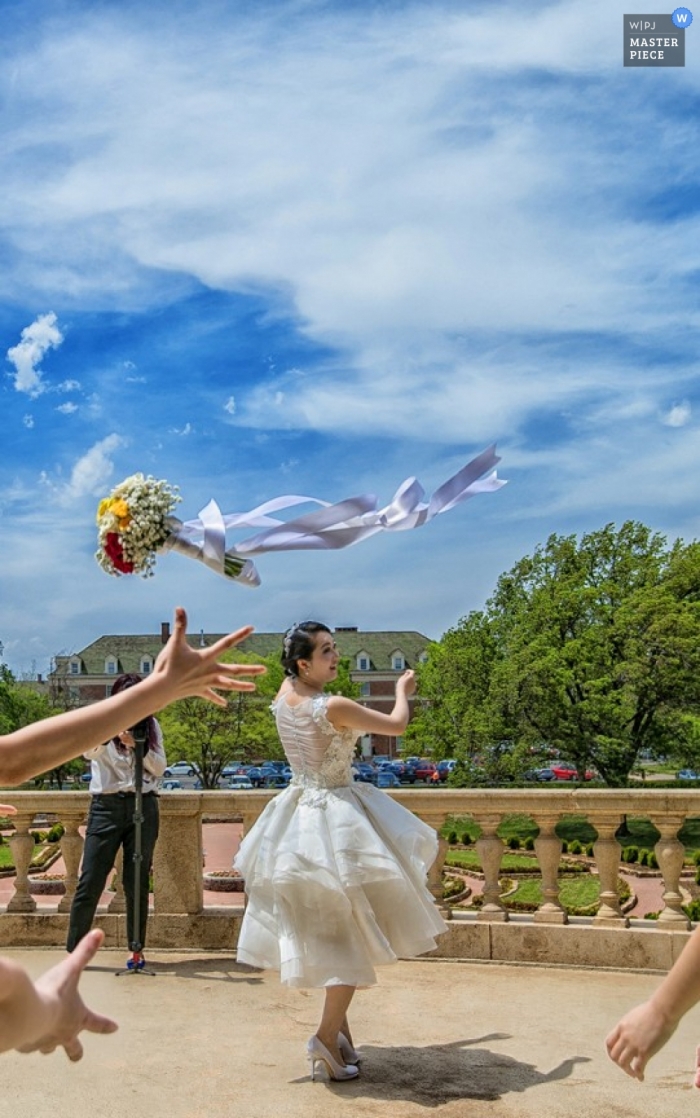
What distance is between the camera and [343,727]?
6301 mm

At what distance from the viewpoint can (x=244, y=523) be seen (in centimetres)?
407

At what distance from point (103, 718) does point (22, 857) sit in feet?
22.5

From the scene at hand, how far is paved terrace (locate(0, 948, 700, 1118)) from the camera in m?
5.84

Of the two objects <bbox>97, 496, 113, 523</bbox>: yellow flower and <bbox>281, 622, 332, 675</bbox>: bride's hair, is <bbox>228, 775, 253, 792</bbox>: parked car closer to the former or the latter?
<bbox>281, 622, 332, 675</bbox>: bride's hair

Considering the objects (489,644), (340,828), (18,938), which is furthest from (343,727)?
(489,644)

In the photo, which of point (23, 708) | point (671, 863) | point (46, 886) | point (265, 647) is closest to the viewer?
point (671, 863)

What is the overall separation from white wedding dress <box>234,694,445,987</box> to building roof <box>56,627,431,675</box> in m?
85.8

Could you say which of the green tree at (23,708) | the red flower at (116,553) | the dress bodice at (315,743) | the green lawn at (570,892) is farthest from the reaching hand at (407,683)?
the green tree at (23,708)

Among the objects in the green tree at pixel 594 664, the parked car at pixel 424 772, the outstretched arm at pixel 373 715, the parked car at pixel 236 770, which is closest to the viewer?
the outstretched arm at pixel 373 715

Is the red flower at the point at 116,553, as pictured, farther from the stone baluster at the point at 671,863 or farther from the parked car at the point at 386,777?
the parked car at the point at 386,777

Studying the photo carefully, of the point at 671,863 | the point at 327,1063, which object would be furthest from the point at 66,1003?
the point at 671,863

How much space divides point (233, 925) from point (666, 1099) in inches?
164

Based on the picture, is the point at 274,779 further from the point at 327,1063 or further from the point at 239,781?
the point at 327,1063

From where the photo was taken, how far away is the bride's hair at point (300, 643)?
6.34 m
